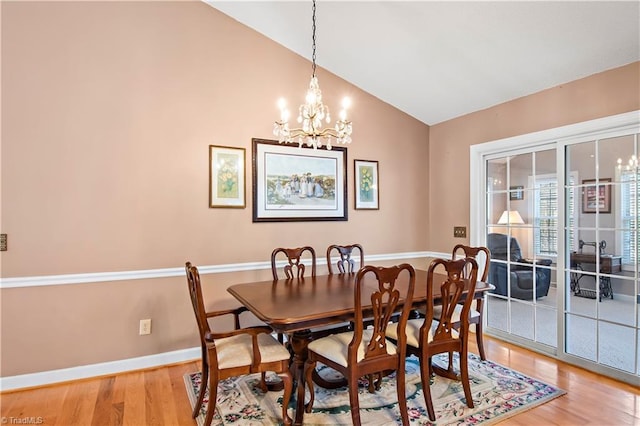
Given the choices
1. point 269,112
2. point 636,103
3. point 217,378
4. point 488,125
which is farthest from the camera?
point 488,125

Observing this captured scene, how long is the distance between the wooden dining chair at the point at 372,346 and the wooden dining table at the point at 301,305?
0.10 m

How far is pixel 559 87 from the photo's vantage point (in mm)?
3141

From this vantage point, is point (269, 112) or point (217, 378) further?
point (269, 112)

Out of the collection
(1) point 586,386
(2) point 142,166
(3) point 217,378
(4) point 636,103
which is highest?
(4) point 636,103

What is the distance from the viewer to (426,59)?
3305 mm

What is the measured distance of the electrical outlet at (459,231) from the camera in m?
4.05

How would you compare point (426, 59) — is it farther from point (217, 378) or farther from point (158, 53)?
point (217, 378)

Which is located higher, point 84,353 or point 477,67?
point 477,67

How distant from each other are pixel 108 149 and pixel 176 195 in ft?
2.08

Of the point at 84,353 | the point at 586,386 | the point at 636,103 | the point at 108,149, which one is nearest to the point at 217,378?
the point at 84,353

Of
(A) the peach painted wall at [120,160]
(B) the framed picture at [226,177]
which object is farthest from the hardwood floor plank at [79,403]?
(B) the framed picture at [226,177]

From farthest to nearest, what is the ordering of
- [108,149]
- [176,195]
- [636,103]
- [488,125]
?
[488,125]
[176,195]
[108,149]
[636,103]

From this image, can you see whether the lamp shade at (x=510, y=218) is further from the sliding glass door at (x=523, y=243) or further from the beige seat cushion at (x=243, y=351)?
the beige seat cushion at (x=243, y=351)

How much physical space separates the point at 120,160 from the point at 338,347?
2307 millimetres
